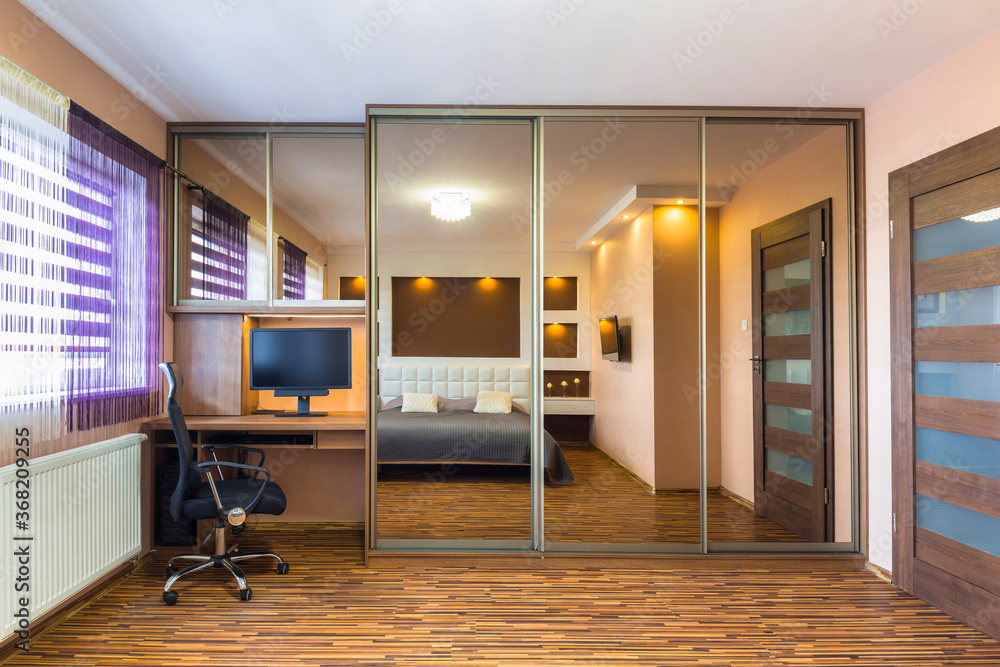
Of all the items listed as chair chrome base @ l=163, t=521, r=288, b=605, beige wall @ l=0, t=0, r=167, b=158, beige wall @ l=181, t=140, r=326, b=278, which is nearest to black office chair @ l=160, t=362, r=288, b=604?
chair chrome base @ l=163, t=521, r=288, b=605

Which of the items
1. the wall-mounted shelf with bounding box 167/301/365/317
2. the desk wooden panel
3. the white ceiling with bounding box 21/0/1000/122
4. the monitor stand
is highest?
the white ceiling with bounding box 21/0/1000/122

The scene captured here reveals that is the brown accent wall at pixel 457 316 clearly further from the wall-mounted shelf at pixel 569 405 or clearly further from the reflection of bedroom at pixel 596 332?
the wall-mounted shelf at pixel 569 405

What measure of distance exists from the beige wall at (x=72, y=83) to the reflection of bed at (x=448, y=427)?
1502 mm

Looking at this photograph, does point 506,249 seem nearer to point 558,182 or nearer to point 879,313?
point 558,182

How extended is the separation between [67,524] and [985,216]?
454 cm

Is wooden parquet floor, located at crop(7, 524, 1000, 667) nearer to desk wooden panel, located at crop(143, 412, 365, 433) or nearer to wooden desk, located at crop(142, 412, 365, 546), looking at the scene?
wooden desk, located at crop(142, 412, 365, 546)

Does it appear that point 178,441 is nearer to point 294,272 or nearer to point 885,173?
point 294,272

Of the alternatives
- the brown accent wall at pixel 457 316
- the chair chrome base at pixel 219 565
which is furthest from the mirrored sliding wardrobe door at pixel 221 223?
the chair chrome base at pixel 219 565

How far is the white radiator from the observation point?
2.26 meters

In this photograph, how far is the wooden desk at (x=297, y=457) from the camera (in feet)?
11.0

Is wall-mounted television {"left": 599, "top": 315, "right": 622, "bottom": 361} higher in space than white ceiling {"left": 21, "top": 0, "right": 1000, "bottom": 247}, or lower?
lower

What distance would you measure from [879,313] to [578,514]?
84.8 inches

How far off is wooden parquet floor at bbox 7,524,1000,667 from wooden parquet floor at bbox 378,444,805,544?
22cm

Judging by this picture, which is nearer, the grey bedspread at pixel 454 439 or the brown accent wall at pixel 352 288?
the grey bedspread at pixel 454 439
